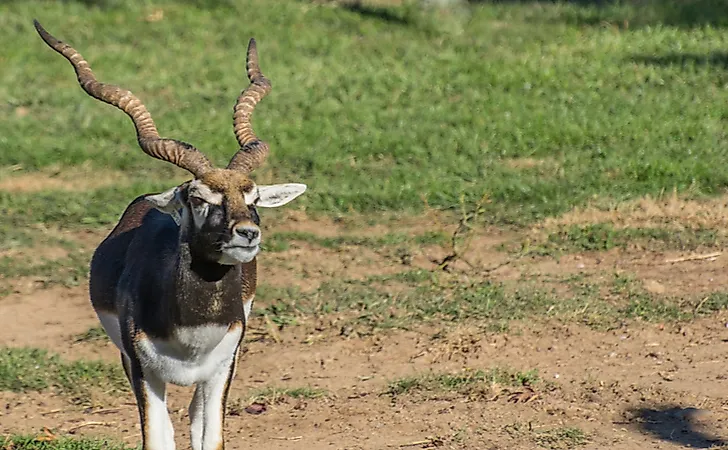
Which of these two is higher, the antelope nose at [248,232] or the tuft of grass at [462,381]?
the antelope nose at [248,232]

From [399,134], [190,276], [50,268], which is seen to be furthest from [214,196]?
[399,134]

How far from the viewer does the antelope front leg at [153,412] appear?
15.5 ft

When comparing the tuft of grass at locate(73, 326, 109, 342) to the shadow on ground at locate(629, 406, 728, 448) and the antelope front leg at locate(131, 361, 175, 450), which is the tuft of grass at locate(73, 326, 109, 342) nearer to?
the antelope front leg at locate(131, 361, 175, 450)

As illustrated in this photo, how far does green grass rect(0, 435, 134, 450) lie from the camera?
520cm

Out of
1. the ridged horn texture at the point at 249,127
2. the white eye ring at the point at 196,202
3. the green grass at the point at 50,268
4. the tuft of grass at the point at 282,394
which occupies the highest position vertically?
the ridged horn texture at the point at 249,127

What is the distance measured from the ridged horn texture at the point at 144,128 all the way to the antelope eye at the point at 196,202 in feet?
0.35

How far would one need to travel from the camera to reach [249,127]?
16.3 feet

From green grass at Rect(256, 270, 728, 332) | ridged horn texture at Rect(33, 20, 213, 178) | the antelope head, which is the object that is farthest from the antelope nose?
green grass at Rect(256, 270, 728, 332)

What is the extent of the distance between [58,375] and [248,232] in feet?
7.70

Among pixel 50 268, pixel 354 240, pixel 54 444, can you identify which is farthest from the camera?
pixel 354 240

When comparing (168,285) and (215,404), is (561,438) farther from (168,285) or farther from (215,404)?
(168,285)

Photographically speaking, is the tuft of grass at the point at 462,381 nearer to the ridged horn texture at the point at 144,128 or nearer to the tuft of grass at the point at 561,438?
the tuft of grass at the point at 561,438

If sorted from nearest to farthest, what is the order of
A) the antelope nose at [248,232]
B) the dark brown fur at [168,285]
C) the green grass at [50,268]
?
the antelope nose at [248,232]
the dark brown fur at [168,285]
the green grass at [50,268]

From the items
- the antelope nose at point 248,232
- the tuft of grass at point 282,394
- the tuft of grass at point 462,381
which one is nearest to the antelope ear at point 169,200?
the antelope nose at point 248,232
